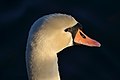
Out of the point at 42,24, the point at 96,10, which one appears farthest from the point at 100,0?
A: the point at 42,24

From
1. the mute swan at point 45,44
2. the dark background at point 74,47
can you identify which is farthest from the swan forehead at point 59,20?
the dark background at point 74,47

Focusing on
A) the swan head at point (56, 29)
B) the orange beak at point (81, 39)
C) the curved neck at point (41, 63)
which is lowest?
the curved neck at point (41, 63)

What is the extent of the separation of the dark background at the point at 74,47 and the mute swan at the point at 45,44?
1.82 meters

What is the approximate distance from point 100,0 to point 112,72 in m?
1.33

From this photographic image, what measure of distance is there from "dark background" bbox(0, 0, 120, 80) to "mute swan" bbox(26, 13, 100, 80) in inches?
Answer: 71.6

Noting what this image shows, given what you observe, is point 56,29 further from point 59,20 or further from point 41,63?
point 41,63

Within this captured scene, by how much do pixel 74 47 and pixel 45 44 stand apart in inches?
93.8

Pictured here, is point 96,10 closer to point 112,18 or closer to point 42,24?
point 112,18

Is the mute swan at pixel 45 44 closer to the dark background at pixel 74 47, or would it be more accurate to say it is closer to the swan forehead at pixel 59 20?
the swan forehead at pixel 59 20

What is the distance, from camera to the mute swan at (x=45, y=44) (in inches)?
171

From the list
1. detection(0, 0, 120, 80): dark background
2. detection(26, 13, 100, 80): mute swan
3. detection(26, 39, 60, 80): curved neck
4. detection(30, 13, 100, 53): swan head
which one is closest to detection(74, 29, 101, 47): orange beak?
detection(30, 13, 100, 53): swan head

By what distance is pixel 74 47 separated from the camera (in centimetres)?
674

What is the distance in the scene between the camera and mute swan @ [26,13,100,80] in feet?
14.3

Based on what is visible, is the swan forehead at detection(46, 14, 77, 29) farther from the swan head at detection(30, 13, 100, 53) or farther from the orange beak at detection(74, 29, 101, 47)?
the orange beak at detection(74, 29, 101, 47)
